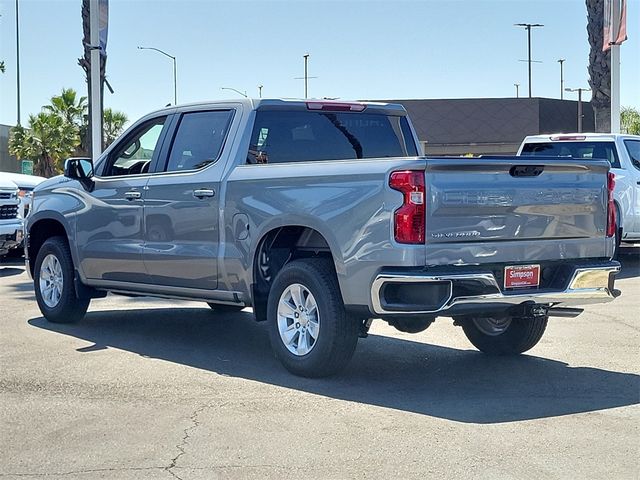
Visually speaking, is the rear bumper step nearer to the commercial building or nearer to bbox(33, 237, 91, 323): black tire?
bbox(33, 237, 91, 323): black tire

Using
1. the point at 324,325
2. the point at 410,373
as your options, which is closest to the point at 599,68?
the point at 410,373

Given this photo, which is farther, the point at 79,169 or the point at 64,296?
the point at 64,296

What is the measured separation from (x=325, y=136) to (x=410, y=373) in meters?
2.16

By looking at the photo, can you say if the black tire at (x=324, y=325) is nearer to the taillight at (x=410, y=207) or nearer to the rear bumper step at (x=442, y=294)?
the rear bumper step at (x=442, y=294)

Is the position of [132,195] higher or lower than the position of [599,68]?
lower

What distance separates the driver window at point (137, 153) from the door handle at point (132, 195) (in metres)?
0.26

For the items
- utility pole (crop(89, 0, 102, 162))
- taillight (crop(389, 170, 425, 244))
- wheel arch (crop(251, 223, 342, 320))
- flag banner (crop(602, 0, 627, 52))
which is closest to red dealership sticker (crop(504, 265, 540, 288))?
taillight (crop(389, 170, 425, 244))

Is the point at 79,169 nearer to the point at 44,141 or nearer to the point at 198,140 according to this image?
the point at 198,140

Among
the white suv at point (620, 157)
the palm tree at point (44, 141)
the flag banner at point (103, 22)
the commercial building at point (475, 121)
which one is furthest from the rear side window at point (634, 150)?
the palm tree at point (44, 141)

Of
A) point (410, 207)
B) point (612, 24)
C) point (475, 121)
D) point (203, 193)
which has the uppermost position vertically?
point (475, 121)

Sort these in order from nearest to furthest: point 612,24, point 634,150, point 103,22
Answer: point 634,150 < point 103,22 < point 612,24

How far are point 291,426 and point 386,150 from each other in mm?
3517

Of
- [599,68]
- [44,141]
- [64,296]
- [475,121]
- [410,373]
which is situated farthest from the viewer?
[475,121]

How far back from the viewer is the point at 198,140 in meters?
8.44
